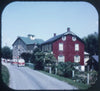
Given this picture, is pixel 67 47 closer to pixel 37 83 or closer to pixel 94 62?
pixel 94 62

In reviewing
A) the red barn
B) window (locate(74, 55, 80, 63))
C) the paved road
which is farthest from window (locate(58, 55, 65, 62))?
the paved road

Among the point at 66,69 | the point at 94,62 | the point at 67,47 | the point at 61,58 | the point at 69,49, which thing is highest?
the point at 67,47

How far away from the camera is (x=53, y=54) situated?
11.8 metres

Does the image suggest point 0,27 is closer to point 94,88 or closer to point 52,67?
point 94,88

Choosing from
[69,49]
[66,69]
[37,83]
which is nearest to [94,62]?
[66,69]

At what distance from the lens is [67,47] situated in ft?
37.3

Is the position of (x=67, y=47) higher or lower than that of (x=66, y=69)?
higher

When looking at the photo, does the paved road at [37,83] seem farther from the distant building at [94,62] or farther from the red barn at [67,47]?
the red barn at [67,47]

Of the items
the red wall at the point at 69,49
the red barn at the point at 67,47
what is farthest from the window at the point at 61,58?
the red wall at the point at 69,49

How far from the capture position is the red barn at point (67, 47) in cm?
1075

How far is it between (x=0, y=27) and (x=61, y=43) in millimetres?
8466

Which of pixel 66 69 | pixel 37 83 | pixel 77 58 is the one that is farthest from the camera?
pixel 77 58

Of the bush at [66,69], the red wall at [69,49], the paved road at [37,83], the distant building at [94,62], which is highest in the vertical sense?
the red wall at [69,49]

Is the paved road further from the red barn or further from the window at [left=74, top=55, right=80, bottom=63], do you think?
the red barn
